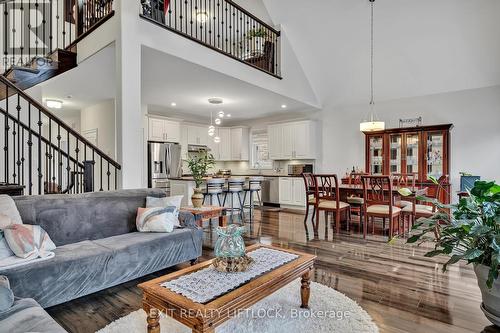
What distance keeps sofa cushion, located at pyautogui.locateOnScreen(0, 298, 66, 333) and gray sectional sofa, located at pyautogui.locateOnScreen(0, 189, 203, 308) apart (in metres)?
0.65

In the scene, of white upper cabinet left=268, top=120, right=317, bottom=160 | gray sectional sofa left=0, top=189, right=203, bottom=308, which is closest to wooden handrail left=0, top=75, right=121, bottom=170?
gray sectional sofa left=0, top=189, right=203, bottom=308

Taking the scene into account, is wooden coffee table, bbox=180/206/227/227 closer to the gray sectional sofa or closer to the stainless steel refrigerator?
the gray sectional sofa

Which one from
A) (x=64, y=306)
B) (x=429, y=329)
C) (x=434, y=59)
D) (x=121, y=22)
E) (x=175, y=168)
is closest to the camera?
(x=429, y=329)

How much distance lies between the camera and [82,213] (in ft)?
9.70

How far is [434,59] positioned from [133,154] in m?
5.77

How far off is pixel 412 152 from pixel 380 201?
2.38 meters

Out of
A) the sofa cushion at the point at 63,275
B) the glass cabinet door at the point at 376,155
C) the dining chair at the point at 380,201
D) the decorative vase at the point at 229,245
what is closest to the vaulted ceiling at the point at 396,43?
the glass cabinet door at the point at 376,155

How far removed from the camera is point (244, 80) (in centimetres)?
526

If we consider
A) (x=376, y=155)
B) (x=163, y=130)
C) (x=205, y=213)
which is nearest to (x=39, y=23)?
(x=163, y=130)

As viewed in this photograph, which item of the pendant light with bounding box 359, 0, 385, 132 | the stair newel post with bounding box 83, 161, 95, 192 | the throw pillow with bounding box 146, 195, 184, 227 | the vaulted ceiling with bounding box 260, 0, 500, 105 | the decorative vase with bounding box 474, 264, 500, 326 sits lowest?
the decorative vase with bounding box 474, 264, 500, 326

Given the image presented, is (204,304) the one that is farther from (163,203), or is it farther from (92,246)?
(163,203)

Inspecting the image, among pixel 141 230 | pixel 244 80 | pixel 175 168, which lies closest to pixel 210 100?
pixel 244 80

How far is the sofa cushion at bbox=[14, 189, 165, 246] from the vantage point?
2.68 metres

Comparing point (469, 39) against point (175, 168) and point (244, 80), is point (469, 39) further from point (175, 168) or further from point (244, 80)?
point (175, 168)
